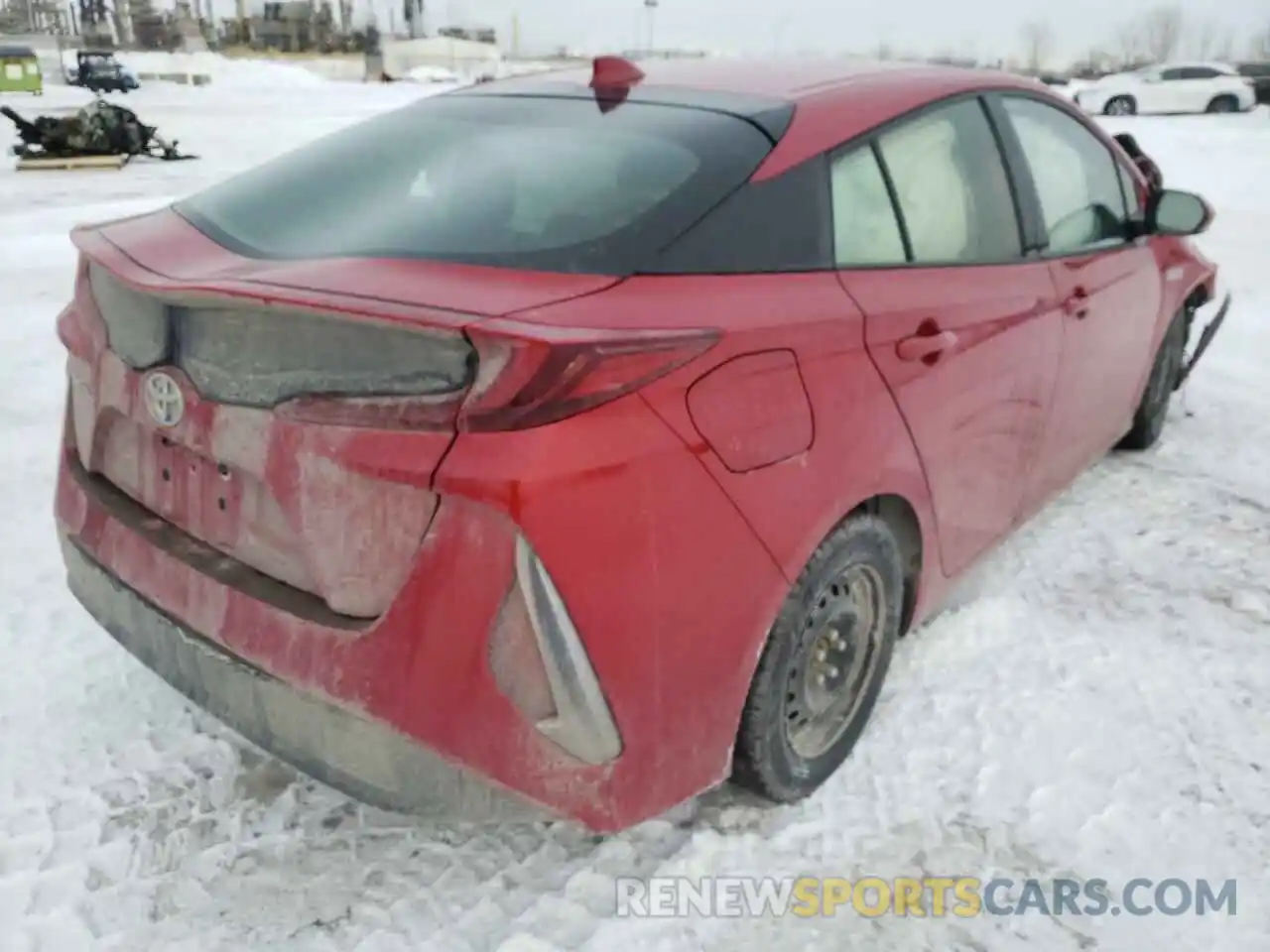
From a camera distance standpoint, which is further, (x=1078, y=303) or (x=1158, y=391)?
(x=1158, y=391)

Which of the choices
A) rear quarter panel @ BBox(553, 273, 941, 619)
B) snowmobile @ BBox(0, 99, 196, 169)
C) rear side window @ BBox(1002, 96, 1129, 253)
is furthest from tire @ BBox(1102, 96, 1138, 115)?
rear quarter panel @ BBox(553, 273, 941, 619)

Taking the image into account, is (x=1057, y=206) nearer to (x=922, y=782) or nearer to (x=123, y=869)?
(x=922, y=782)

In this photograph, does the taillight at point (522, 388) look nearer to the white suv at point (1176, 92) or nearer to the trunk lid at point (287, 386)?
the trunk lid at point (287, 386)

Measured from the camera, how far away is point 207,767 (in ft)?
8.15

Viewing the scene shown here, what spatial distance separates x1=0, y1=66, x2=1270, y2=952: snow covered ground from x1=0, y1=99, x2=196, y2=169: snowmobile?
13.5 metres

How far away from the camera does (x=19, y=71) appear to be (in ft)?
103

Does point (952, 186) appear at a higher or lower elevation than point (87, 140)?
higher

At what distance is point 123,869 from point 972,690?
209cm

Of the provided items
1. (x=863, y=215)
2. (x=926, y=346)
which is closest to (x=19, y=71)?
(x=863, y=215)

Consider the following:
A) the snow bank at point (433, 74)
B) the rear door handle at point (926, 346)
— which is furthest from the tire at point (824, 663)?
the snow bank at point (433, 74)

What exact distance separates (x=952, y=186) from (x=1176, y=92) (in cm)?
2814

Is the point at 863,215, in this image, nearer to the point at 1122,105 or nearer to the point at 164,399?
the point at 164,399

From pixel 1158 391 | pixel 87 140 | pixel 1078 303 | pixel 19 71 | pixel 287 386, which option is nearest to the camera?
pixel 287 386

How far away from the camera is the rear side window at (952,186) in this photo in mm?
2539
